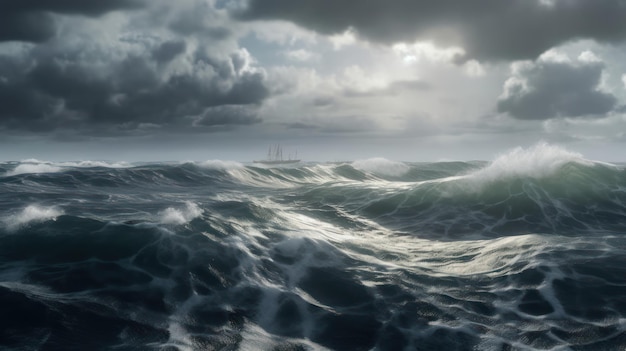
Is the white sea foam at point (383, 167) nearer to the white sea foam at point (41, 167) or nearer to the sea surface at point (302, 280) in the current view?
the white sea foam at point (41, 167)

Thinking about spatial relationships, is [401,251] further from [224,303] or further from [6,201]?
[6,201]

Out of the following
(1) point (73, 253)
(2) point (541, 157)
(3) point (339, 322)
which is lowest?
(3) point (339, 322)

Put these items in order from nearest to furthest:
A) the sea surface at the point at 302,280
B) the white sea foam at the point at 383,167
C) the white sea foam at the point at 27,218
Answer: the sea surface at the point at 302,280, the white sea foam at the point at 27,218, the white sea foam at the point at 383,167

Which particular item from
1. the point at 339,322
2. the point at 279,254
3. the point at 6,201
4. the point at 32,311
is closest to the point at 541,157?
the point at 279,254

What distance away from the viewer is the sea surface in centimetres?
1086

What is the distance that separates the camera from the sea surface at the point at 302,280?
1086 centimetres

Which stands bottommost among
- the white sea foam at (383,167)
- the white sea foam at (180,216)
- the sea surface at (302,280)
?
the sea surface at (302,280)

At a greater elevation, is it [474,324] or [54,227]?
[54,227]

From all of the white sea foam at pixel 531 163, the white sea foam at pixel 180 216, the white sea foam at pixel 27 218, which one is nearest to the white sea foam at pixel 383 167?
the white sea foam at pixel 531 163

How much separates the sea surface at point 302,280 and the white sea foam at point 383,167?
45617 millimetres

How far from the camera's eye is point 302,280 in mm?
15227

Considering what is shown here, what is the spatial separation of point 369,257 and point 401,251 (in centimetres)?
226

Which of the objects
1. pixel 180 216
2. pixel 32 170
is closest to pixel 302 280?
pixel 180 216

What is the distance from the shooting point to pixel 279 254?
57.9ft
